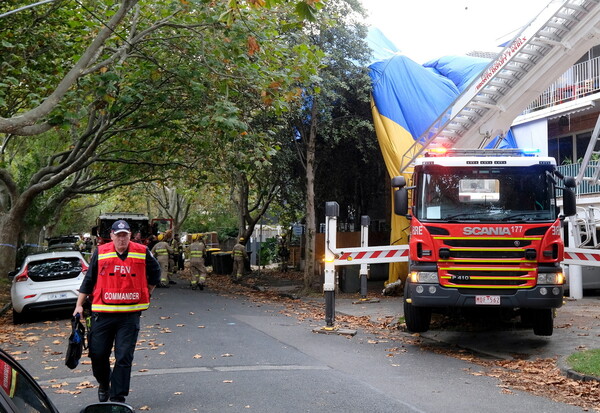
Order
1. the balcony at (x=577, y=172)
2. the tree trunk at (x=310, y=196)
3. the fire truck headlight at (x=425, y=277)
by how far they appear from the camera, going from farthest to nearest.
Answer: the tree trunk at (x=310, y=196) < the balcony at (x=577, y=172) < the fire truck headlight at (x=425, y=277)

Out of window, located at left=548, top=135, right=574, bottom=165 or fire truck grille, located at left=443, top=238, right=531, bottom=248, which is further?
window, located at left=548, top=135, right=574, bottom=165

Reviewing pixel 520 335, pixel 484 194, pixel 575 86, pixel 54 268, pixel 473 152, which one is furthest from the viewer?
pixel 575 86

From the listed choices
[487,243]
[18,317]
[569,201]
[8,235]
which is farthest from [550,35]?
[8,235]

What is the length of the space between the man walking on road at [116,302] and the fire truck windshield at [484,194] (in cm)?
522

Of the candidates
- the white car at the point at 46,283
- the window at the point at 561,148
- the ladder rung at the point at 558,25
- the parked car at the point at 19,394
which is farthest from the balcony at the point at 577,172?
the parked car at the point at 19,394

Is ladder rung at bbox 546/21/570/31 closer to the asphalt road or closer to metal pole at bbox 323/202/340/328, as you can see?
metal pole at bbox 323/202/340/328

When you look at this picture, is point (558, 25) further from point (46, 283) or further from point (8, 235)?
point (8, 235)

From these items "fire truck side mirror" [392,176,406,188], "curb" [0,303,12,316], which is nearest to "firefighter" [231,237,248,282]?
"curb" [0,303,12,316]

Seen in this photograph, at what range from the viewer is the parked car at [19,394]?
2199mm

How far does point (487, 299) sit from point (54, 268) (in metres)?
9.25

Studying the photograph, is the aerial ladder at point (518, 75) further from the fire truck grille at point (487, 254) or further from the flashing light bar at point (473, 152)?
the fire truck grille at point (487, 254)

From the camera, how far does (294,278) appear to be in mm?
27812

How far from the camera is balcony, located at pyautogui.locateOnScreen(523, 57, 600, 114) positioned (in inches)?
811

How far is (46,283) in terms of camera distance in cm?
1369
